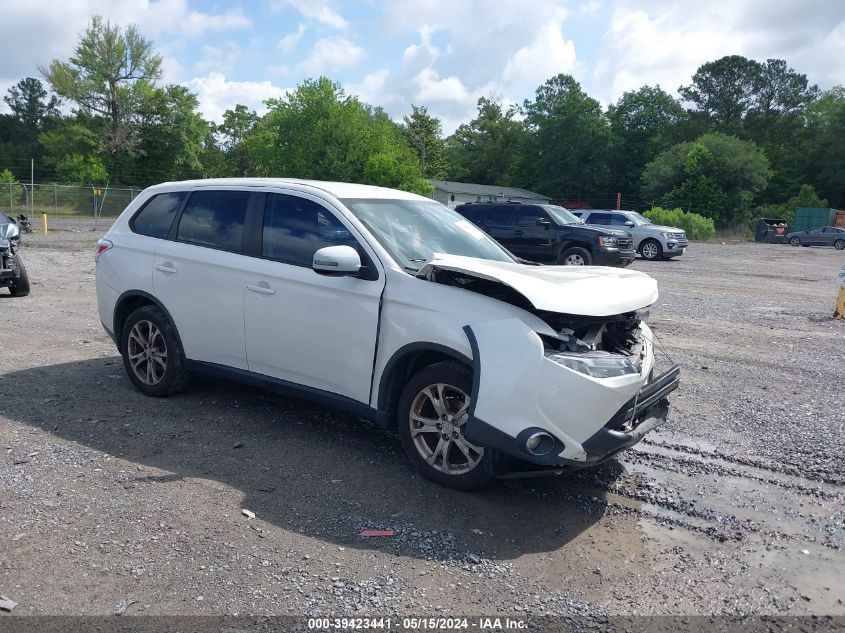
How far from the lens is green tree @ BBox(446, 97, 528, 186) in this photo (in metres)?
91.2

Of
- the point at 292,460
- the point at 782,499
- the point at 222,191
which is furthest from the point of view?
the point at 222,191

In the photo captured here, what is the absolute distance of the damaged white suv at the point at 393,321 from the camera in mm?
3779

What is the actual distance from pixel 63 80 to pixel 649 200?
51.8m

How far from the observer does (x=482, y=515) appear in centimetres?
398

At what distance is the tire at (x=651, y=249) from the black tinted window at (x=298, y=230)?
71.9 feet

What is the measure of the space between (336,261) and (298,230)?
0.84 meters

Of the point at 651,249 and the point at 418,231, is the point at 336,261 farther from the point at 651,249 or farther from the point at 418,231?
the point at 651,249

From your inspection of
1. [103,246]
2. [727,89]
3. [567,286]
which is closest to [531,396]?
[567,286]

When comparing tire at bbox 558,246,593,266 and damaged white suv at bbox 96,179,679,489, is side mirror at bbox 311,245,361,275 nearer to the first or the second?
damaged white suv at bbox 96,179,679,489

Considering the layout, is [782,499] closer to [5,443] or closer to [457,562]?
[457,562]

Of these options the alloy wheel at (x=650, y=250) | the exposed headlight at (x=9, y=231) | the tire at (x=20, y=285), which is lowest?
the tire at (x=20, y=285)

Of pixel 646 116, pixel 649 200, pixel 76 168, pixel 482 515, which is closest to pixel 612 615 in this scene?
pixel 482 515

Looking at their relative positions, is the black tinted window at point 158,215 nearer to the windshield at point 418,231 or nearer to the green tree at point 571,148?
the windshield at point 418,231

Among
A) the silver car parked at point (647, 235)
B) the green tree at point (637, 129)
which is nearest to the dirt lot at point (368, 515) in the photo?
the silver car parked at point (647, 235)
